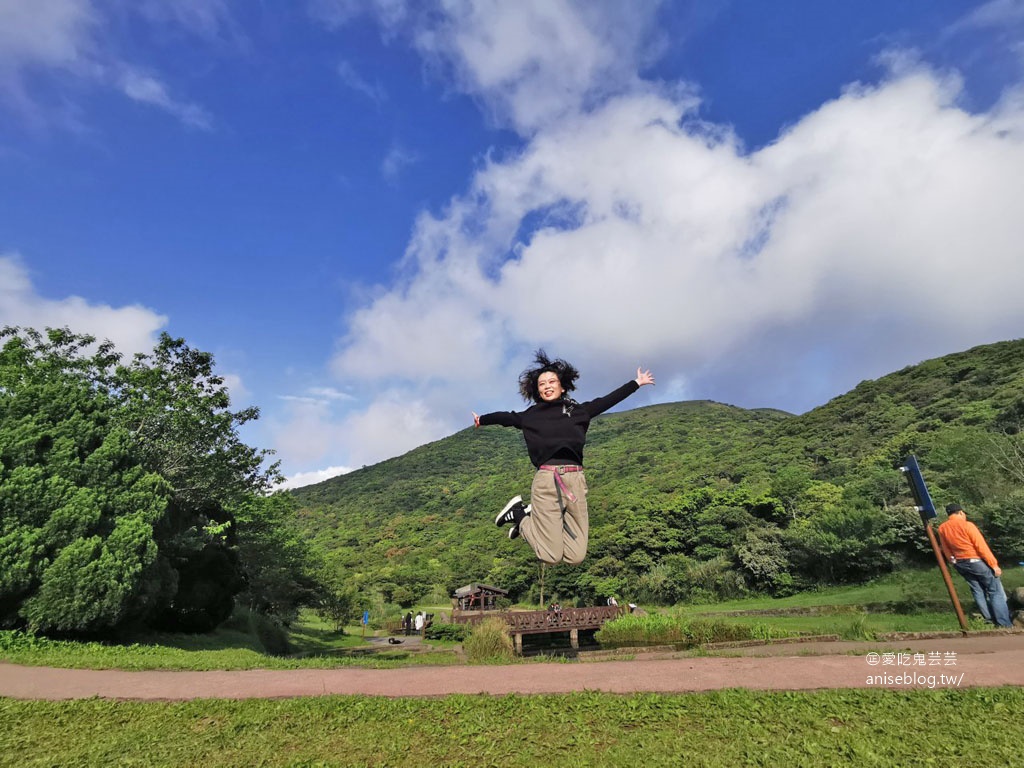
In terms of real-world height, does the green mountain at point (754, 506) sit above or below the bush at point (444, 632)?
above

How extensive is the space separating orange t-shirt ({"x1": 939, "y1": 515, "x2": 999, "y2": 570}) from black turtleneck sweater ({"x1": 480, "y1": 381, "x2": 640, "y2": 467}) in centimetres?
742

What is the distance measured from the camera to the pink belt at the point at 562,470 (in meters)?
4.85

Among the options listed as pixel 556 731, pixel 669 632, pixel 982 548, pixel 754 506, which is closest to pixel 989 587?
pixel 982 548

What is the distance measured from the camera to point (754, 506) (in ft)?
138

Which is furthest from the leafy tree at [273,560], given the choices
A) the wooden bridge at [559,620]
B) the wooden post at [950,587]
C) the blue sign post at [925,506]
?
the wooden post at [950,587]

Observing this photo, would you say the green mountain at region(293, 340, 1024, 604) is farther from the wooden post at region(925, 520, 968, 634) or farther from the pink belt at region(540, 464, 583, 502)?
the pink belt at region(540, 464, 583, 502)

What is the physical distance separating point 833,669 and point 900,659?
3.66 ft

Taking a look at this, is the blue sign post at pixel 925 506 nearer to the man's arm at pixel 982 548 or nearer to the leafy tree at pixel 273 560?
the man's arm at pixel 982 548

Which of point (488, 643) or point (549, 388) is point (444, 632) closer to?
point (488, 643)

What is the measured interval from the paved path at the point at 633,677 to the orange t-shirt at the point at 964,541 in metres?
1.24

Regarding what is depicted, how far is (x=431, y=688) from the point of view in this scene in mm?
6312

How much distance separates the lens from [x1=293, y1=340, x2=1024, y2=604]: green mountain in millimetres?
27281

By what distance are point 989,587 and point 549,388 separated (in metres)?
9.08

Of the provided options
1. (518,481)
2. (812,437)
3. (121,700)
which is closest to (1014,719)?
(121,700)
